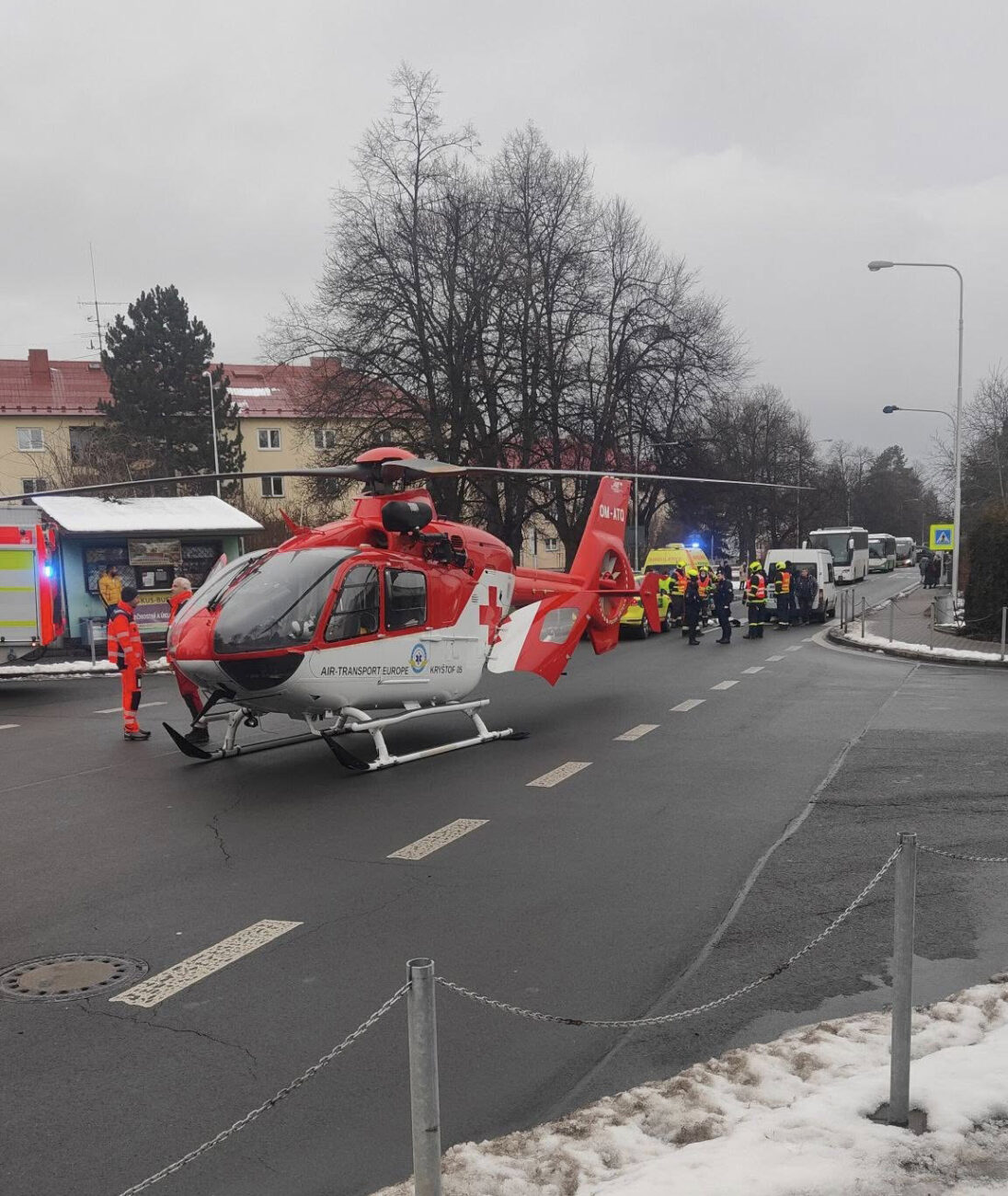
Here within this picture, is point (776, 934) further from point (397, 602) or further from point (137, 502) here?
point (137, 502)

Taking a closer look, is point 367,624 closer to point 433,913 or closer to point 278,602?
point 278,602

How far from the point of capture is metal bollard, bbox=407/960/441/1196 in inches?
116

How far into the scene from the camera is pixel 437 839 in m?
8.05

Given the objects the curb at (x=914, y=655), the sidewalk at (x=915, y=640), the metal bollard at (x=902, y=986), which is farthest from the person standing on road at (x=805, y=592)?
the metal bollard at (x=902, y=986)

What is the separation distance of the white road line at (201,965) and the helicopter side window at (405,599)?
5240mm

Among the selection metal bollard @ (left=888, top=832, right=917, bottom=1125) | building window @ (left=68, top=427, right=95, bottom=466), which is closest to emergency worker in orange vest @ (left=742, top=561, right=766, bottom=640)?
metal bollard @ (left=888, top=832, right=917, bottom=1125)

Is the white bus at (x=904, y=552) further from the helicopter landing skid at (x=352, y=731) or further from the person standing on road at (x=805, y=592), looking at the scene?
the helicopter landing skid at (x=352, y=731)

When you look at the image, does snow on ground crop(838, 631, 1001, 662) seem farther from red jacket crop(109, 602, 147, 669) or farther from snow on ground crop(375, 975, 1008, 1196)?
snow on ground crop(375, 975, 1008, 1196)

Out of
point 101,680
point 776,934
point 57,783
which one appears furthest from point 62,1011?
point 101,680

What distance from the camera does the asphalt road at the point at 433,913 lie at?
13.4 ft

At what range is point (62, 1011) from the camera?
5.02 metres

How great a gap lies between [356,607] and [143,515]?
48.3 feet

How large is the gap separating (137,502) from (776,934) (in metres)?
21.6

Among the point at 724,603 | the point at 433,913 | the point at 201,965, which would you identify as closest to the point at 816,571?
the point at 724,603
